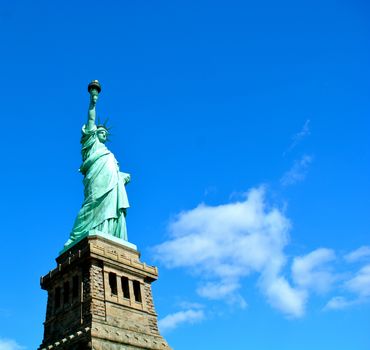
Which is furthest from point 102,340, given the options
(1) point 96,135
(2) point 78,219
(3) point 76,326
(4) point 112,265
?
(1) point 96,135

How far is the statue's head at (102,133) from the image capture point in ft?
120

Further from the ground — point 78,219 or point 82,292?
point 78,219

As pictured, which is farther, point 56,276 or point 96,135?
point 96,135

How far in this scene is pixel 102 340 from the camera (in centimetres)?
2483

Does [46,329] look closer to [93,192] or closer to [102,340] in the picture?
[102,340]

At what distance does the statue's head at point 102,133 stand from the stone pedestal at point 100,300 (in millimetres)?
9376

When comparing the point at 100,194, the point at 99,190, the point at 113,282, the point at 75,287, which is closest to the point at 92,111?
the point at 99,190

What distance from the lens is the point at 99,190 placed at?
33188 millimetres

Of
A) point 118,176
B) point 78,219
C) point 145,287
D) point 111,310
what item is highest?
point 118,176

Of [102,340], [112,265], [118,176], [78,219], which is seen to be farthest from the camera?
[118,176]

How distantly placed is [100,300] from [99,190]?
28.3 feet

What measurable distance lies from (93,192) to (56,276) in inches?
246

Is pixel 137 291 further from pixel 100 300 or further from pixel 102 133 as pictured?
pixel 102 133

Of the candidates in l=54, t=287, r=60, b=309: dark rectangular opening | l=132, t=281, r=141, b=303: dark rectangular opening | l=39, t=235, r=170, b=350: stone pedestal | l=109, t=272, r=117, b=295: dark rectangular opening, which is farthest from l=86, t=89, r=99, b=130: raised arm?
l=132, t=281, r=141, b=303: dark rectangular opening
